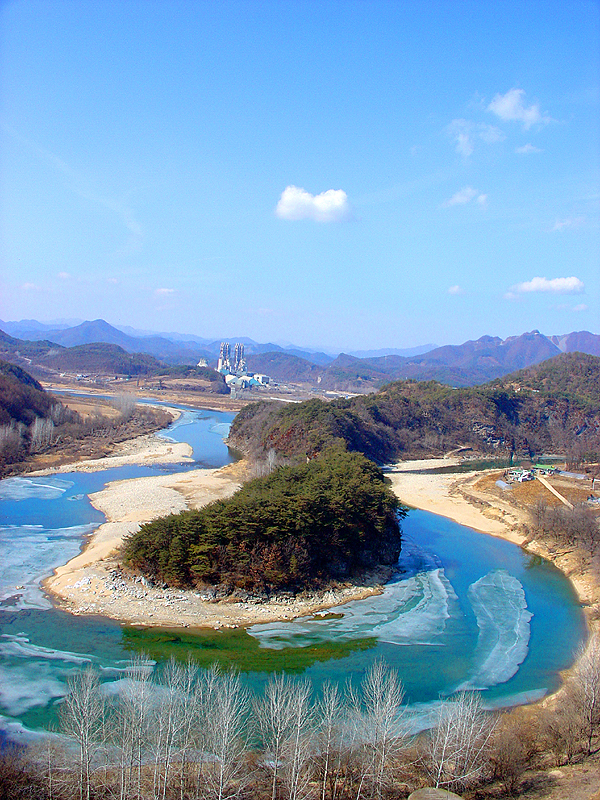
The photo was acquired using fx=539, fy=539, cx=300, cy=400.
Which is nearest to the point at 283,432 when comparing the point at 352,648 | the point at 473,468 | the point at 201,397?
the point at 473,468

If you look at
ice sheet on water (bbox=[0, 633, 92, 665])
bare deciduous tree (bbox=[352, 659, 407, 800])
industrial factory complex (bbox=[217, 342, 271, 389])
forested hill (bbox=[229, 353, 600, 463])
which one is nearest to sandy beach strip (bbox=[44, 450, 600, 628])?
ice sheet on water (bbox=[0, 633, 92, 665])

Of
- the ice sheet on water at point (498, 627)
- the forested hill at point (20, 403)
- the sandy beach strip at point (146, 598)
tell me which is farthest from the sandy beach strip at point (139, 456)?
the ice sheet on water at point (498, 627)

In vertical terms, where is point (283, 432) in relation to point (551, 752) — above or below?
above

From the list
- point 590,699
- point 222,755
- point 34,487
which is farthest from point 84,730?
point 34,487

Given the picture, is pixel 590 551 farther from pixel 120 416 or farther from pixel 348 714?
pixel 120 416

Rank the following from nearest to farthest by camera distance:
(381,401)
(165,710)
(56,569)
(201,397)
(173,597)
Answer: (165,710) → (173,597) → (56,569) → (381,401) → (201,397)

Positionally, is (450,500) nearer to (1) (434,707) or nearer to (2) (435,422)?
(1) (434,707)

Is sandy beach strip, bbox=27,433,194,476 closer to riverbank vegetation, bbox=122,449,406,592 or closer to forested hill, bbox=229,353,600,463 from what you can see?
forested hill, bbox=229,353,600,463
